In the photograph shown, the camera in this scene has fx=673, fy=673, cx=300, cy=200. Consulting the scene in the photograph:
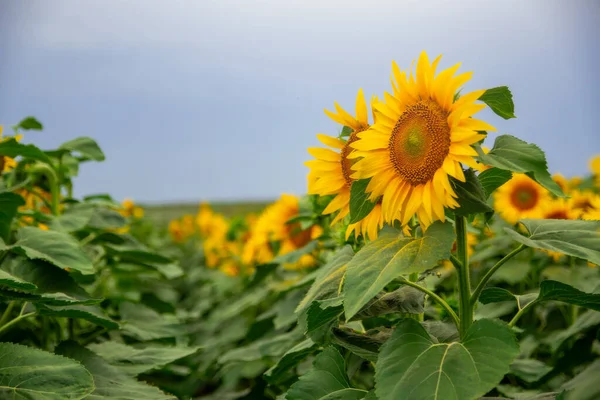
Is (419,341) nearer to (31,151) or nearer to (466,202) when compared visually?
(466,202)

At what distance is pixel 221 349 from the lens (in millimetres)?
3826

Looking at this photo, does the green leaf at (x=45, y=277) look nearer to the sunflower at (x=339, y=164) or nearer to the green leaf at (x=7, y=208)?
the green leaf at (x=7, y=208)

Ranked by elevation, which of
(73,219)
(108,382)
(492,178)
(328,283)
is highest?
(492,178)

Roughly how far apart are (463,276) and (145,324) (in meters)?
1.56

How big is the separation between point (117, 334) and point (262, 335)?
81cm

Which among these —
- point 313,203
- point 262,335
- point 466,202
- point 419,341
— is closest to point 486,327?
point 419,341

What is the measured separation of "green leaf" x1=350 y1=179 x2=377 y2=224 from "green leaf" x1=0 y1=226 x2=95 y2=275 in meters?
0.81

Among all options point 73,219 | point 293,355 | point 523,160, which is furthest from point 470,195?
point 73,219

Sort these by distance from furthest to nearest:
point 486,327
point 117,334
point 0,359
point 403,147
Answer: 1. point 117,334
2. point 0,359
3. point 403,147
4. point 486,327

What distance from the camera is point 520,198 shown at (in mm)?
3184

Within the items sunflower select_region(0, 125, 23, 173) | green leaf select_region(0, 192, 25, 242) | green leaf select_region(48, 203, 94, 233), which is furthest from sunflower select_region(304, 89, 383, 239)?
sunflower select_region(0, 125, 23, 173)

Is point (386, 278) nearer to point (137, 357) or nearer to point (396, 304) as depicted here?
point (396, 304)

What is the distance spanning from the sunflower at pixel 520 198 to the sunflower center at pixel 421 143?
1.90m

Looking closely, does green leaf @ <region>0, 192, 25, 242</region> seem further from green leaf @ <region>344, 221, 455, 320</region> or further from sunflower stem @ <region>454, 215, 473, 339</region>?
sunflower stem @ <region>454, 215, 473, 339</region>
